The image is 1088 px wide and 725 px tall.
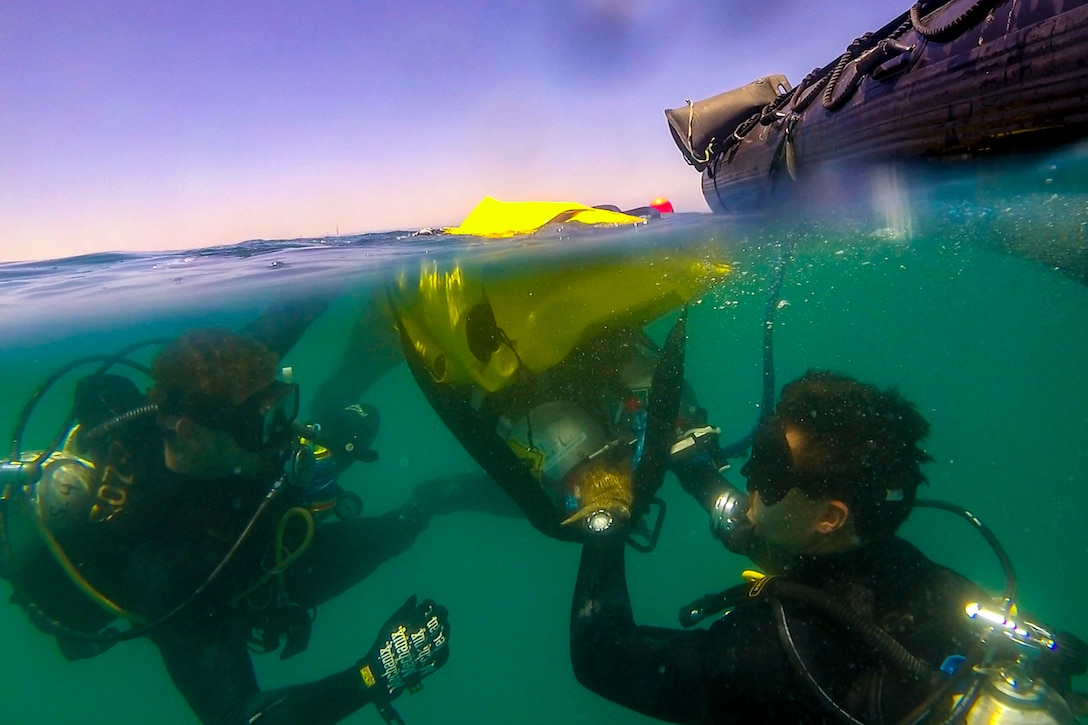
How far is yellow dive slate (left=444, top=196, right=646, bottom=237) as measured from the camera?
25.4ft

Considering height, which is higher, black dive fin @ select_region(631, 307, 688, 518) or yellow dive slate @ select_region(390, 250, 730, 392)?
yellow dive slate @ select_region(390, 250, 730, 392)

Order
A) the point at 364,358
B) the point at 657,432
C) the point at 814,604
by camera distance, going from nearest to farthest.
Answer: the point at 814,604 → the point at 657,432 → the point at 364,358

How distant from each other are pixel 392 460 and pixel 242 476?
16979 millimetres

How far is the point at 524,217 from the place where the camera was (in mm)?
7816

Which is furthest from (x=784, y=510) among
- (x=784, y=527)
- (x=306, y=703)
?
(x=306, y=703)

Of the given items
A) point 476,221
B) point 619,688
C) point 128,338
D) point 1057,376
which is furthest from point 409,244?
point 1057,376

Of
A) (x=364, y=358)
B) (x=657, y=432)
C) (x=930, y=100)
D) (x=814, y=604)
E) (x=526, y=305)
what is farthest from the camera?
(x=364, y=358)

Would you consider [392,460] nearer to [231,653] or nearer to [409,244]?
[409,244]

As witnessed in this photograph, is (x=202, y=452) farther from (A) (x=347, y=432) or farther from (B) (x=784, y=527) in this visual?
(B) (x=784, y=527)

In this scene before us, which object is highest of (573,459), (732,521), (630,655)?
(573,459)

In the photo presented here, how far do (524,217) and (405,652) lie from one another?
5.58 metres

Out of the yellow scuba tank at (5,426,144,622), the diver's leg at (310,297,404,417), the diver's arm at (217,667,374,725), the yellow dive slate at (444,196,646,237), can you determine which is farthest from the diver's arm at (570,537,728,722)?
the diver's leg at (310,297,404,417)

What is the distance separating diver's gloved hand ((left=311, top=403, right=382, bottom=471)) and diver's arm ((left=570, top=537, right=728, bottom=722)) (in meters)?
2.73

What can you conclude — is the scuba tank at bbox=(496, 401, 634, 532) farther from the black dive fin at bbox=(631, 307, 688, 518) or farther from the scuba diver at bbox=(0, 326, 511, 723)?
the scuba diver at bbox=(0, 326, 511, 723)
